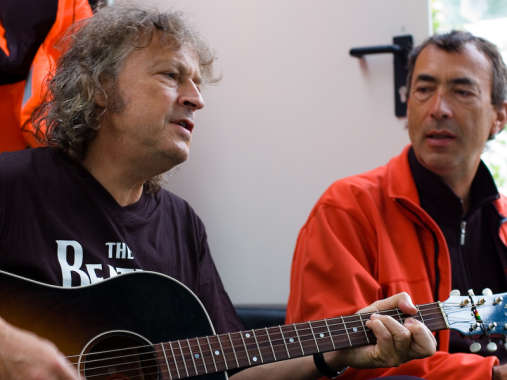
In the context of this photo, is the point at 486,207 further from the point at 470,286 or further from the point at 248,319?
the point at 248,319

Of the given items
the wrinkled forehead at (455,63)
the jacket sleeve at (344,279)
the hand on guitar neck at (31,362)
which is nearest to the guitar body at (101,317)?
the hand on guitar neck at (31,362)

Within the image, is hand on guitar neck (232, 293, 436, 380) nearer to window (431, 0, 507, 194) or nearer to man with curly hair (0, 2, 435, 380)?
man with curly hair (0, 2, 435, 380)

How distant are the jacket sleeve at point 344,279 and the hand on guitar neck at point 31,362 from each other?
0.72 metres

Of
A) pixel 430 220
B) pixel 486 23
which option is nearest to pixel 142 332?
pixel 430 220

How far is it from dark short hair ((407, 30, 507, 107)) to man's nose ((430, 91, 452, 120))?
145 mm

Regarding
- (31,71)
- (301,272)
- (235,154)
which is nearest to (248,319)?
(301,272)

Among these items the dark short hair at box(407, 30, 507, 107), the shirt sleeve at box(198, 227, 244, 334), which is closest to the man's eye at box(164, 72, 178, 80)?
the shirt sleeve at box(198, 227, 244, 334)

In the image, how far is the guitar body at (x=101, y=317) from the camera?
111 cm

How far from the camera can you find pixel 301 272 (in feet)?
5.30

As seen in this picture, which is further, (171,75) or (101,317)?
(171,75)

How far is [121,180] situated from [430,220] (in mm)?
761

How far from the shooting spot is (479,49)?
1912 millimetres

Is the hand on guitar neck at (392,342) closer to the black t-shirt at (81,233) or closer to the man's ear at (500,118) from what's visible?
the black t-shirt at (81,233)

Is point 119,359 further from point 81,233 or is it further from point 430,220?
point 430,220
